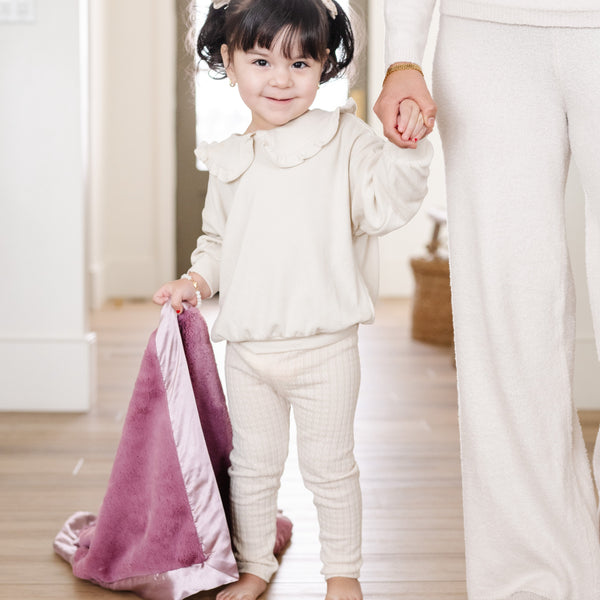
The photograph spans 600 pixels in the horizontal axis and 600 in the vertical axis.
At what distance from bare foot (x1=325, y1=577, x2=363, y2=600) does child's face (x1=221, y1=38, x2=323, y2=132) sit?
74 cm

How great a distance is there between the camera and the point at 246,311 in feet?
4.86

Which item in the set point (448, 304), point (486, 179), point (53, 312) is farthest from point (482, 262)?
point (448, 304)

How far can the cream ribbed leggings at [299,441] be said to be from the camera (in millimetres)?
1500

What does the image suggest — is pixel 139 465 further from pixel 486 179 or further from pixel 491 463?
pixel 486 179

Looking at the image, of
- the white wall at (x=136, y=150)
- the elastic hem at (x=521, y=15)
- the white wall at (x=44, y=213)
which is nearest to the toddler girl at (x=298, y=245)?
the elastic hem at (x=521, y=15)

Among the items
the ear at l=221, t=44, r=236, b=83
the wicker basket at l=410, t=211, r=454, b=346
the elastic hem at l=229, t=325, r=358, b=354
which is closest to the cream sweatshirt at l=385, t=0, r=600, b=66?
the ear at l=221, t=44, r=236, b=83

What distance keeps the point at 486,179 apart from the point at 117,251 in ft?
13.3

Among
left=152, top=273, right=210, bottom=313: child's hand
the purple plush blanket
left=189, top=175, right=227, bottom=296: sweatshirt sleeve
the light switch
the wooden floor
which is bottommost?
the wooden floor

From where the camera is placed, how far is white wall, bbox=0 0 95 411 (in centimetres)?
267

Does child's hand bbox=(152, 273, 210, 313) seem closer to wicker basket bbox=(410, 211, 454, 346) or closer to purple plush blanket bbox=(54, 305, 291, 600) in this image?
purple plush blanket bbox=(54, 305, 291, 600)

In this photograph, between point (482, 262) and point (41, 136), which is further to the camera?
Answer: point (41, 136)

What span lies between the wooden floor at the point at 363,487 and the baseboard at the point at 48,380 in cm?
7

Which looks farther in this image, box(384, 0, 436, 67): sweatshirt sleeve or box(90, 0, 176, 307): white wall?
box(90, 0, 176, 307): white wall

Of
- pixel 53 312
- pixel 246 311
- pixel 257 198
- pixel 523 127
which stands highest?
pixel 523 127
